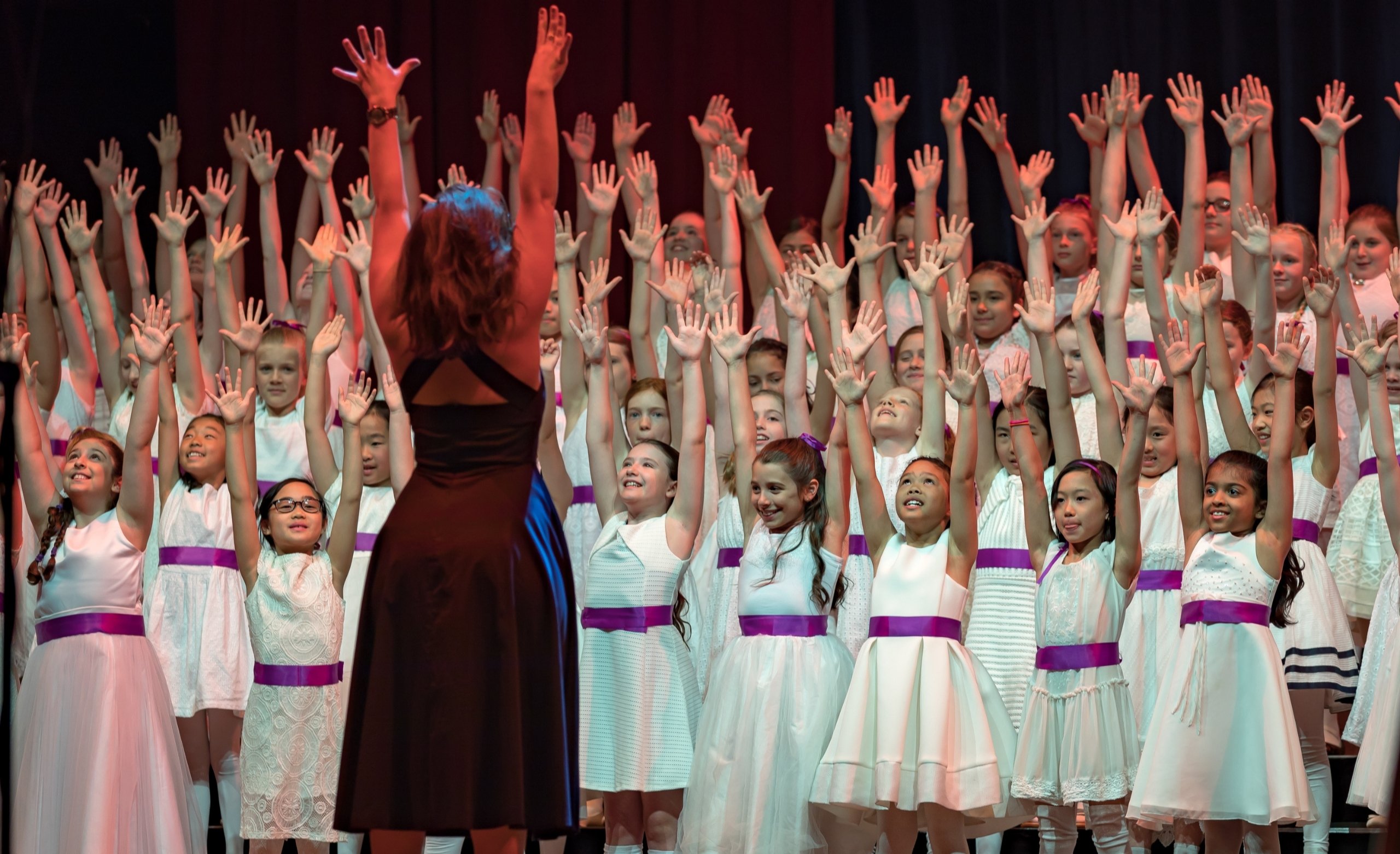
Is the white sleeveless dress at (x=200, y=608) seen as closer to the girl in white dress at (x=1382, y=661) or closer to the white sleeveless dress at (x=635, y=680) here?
the white sleeveless dress at (x=635, y=680)

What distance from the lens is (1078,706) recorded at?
3.73m

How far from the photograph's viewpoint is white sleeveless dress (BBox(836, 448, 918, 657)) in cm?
443

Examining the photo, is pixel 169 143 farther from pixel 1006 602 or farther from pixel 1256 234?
pixel 1256 234

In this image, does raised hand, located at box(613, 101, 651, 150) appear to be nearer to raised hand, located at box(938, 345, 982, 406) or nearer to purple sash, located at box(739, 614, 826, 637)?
raised hand, located at box(938, 345, 982, 406)

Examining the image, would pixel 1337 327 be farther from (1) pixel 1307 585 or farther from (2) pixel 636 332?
(2) pixel 636 332

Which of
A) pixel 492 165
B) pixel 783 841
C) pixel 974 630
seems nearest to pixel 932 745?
pixel 783 841

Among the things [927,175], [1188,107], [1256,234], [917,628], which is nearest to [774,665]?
[917,628]


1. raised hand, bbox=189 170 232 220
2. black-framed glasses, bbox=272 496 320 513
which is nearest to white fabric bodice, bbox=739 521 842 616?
black-framed glasses, bbox=272 496 320 513

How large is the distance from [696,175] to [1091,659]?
10.3ft

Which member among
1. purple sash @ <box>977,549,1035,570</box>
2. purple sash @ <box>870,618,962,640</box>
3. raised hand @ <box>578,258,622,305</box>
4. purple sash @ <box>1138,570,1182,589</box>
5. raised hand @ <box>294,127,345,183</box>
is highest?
raised hand @ <box>294,127,345,183</box>

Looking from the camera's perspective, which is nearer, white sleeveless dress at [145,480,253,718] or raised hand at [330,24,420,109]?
raised hand at [330,24,420,109]

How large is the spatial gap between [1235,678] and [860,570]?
114 centimetres

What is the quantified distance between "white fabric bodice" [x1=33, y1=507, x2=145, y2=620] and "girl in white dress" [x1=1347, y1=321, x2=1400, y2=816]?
280cm

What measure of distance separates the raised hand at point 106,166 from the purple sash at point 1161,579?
3613mm
